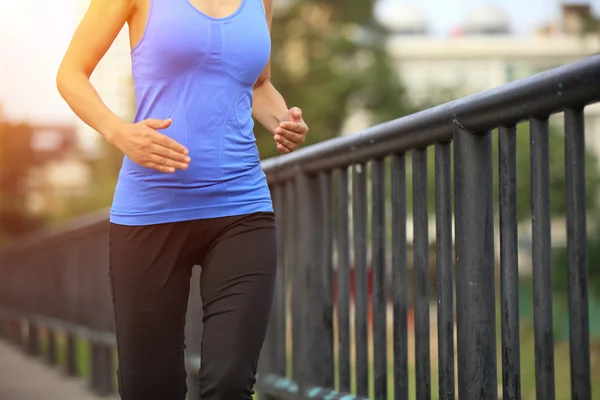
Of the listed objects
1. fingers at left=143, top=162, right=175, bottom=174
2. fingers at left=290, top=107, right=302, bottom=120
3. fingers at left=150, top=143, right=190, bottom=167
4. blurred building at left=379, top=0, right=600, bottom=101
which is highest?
blurred building at left=379, top=0, right=600, bottom=101

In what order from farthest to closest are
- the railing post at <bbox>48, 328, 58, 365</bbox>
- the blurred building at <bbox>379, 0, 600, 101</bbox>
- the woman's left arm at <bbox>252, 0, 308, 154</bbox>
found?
the blurred building at <bbox>379, 0, 600, 101</bbox>
the railing post at <bbox>48, 328, 58, 365</bbox>
the woman's left arm at <bbox>252, 0, 308, 154</bbox>

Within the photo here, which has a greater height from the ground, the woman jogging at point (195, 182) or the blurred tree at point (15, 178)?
the blurred tree at point (15, 178)

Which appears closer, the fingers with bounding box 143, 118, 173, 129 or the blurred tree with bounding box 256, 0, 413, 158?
the fingers with bounding box 143, 118, 173, 129

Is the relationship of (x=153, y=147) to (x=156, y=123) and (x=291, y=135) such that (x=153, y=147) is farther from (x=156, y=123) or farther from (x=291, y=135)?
(x=291, y=135)

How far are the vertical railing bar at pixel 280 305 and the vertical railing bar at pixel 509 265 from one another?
5.98 feet

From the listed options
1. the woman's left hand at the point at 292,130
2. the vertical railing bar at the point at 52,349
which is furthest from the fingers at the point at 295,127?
the vertical railing bar at the point at 52,349

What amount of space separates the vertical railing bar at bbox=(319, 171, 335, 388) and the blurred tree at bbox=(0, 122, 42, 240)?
210ft

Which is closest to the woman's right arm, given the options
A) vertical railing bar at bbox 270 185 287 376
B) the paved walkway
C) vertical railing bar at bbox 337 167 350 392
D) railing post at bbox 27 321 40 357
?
vertical railing bar at bbox 337 167 350 392

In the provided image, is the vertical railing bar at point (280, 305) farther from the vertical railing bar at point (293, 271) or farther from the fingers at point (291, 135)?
the fingers at point (291, 135)

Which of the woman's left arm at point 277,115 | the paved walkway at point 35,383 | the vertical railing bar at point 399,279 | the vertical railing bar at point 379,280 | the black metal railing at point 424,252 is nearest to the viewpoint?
the black metal railing at point 424,252

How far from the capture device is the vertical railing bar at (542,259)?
2438mm

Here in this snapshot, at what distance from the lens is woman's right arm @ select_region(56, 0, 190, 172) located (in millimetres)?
2613

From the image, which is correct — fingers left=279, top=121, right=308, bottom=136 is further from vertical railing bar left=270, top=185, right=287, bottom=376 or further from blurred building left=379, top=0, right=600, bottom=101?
blurred building left=379, top=0, right=600, bottom=101

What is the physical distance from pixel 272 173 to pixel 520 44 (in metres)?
68.6
